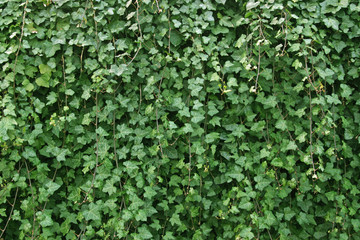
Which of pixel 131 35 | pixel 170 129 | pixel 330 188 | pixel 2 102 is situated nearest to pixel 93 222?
pixel 170 129

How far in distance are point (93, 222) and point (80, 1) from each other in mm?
1292

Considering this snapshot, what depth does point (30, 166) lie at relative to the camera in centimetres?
211

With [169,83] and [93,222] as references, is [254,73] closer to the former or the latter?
[169,83]

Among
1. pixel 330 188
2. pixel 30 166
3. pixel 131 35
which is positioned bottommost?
pixel 330 188

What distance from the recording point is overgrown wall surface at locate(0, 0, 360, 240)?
2.01m

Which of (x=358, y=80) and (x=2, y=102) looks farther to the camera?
(x=358, y=80)

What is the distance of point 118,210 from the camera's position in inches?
82.0

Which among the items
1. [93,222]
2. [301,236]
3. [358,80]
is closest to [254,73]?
[358,80]

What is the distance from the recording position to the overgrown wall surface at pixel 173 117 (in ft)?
6.60

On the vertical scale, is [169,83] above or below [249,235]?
above

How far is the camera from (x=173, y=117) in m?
2.11

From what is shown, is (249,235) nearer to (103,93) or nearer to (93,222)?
(93,222)

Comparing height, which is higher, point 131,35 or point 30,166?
point 131,35

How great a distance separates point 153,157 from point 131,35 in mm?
726
